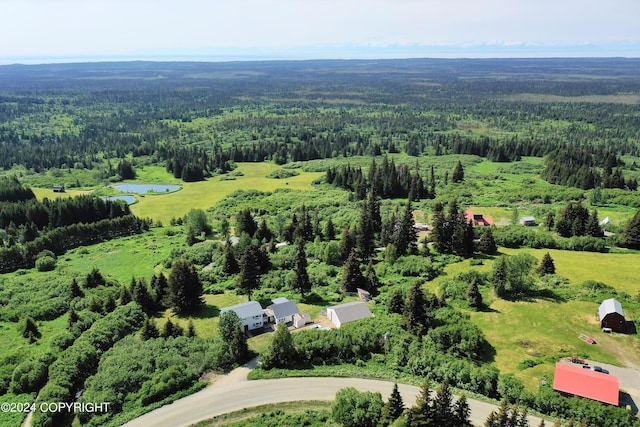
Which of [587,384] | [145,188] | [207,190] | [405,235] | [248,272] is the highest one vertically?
[248,272]

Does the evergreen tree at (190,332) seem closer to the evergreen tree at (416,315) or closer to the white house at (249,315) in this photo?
the white house at (249,315)

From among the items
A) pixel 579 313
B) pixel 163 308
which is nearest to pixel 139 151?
pixel 163 308

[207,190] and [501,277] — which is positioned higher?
[501,277]

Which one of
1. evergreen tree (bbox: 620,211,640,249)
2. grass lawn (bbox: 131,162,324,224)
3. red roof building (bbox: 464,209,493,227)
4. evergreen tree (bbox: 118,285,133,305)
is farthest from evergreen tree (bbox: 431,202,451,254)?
grass lawn (bbox: 131,162,324,224)

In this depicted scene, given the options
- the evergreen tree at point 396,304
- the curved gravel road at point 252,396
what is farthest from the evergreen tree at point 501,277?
the curved gravel road at point 252,396

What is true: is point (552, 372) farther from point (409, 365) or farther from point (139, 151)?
point (139, 151)

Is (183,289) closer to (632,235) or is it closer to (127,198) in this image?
(632,235)

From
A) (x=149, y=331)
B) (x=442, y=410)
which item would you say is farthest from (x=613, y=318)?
(x=149, y=331)
